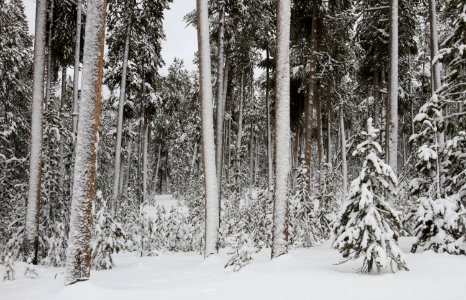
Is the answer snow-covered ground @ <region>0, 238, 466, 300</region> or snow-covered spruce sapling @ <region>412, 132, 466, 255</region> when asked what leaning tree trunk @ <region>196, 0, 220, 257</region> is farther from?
snow-covered spruce sapling @ <region>412, 132, 466, 255</region>

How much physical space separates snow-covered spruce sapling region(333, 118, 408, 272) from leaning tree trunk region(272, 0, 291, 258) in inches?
68.0

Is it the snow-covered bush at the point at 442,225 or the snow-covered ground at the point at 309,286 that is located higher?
the snow-covered bush at the point at 442,225

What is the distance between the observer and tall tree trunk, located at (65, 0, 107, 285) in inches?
239

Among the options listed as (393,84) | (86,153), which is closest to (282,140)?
(86,153)

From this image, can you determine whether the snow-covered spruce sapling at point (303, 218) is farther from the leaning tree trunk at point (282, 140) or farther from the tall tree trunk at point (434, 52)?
the tall tree trunk at point (434, 52)

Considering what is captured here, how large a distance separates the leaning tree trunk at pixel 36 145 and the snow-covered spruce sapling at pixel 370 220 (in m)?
8.57

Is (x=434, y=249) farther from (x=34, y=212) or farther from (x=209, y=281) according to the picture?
(x=34, y=212)

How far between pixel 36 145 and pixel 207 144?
205 inches

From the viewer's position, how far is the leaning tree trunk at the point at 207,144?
9266 mm

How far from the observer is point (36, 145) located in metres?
10.6

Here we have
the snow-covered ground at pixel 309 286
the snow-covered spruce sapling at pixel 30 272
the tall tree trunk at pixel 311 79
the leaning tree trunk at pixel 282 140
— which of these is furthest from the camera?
the tall tree trunk at pixel 311 79

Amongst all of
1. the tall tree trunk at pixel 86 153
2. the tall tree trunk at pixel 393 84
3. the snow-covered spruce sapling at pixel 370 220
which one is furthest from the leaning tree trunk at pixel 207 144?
the tall tree trunk at pixel 393 84

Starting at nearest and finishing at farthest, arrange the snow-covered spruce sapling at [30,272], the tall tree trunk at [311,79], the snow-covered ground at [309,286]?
the snow-covered ground at [309,286] → the snow-covered spruce sapling at [30,272] → the tall tree trunk at [311,79]

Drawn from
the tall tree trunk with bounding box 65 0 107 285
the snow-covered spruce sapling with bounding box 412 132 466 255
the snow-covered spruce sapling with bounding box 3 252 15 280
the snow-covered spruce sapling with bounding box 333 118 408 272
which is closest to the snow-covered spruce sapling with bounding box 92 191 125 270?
the snow-covered spruce sapling with bounding box 3 252 15 280
